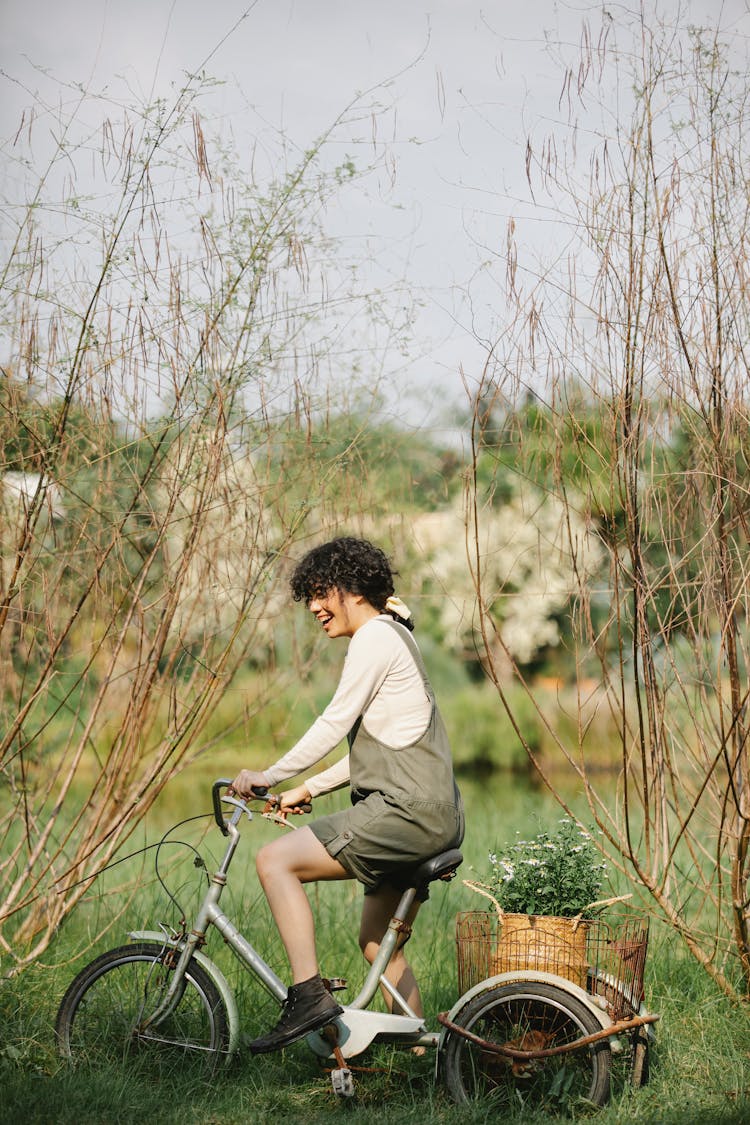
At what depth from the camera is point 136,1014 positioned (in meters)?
3.62

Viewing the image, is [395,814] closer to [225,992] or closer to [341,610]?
[341,610]

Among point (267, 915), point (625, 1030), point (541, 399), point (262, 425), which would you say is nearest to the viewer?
point (625, 1030)

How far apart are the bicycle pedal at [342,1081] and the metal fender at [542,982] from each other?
0.32 m

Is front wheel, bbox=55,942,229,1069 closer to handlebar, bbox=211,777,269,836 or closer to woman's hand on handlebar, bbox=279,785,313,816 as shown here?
handlebar, bbox=211,777,269,836

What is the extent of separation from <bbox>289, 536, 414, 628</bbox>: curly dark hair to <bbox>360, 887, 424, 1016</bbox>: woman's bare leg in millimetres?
835

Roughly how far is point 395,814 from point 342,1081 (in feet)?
2.44

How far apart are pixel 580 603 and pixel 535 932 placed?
1.16m

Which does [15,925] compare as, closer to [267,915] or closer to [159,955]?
[267,915]

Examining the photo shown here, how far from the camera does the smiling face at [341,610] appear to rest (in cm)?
358

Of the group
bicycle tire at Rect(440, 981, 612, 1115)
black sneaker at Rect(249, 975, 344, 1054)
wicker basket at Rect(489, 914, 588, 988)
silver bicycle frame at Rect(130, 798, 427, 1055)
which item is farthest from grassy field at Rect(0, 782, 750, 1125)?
wicker basket at Rect(489, 914, 588, 988)

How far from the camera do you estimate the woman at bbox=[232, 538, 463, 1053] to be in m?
3.29

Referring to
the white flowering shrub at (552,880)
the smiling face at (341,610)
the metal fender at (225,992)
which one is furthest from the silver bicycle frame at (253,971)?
the smiling face at (341,610)

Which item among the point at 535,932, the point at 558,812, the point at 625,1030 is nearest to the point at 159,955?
the point at 535,932

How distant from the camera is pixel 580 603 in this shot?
4.06 metres
